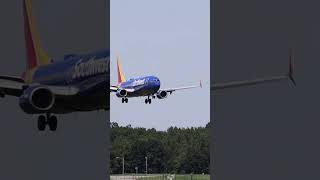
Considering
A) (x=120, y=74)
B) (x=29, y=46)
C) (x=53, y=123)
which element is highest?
(x=29, y=46)

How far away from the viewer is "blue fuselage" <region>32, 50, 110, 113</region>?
9.77 metres

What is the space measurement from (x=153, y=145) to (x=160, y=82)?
31.7 inches

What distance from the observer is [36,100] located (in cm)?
1048

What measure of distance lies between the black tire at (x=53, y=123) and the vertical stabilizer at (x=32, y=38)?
2.72 feet

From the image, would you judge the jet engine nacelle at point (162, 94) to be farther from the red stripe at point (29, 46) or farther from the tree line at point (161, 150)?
the red stripe at point (29, 46)

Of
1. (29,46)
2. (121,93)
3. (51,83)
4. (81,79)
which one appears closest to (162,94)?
(121,93)

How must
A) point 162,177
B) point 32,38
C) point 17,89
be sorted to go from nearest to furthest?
point 162,177
point 32,38
point 17,89

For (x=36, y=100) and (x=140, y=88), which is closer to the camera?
(x=140, y=88)

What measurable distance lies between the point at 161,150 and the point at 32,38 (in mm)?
2732

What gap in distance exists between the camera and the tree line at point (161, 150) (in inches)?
361
